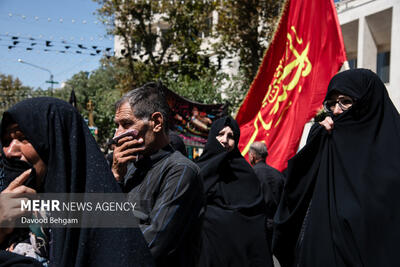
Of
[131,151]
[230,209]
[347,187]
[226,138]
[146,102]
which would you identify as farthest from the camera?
[226,138]

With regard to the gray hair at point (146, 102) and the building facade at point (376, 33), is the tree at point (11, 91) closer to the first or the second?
the building facade at point (376, 33)

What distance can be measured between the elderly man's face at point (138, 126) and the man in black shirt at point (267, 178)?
2.71 meters

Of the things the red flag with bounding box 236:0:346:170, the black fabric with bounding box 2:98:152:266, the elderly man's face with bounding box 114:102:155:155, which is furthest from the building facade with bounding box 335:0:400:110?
the black fabric with bounding box 2:98:152:266

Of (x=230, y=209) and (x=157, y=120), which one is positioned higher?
(x=157, y=120)

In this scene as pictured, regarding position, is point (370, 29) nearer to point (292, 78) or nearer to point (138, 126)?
point (292, 78)

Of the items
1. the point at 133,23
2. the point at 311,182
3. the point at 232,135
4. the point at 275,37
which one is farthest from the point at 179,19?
the point at 311,182

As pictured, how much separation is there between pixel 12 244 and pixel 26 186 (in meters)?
0.21

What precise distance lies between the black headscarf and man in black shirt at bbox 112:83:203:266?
1.71 m

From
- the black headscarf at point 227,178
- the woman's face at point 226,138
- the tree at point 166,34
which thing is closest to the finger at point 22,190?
the black headscarf at point 227,178

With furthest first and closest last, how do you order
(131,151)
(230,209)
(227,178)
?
(227,178), (230,209), (131,151)

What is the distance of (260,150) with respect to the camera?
515 centimetres

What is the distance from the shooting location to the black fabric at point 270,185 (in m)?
4.79

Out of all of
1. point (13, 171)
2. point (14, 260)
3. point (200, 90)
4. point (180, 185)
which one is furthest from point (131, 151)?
point (200, 90)

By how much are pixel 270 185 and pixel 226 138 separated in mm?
1064
